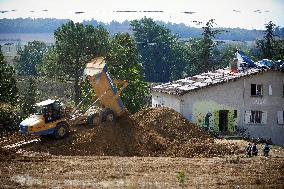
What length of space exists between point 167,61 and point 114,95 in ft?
230

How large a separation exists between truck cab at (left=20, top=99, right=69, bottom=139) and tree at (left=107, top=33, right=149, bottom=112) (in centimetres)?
2002

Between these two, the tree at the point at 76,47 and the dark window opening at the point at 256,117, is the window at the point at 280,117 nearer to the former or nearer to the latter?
the dark window opening at the point at 256,117

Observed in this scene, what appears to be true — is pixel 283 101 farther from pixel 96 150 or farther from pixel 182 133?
pixel 96 150

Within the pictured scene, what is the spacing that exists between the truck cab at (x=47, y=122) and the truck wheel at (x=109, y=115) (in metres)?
2.63

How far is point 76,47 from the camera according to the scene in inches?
1735

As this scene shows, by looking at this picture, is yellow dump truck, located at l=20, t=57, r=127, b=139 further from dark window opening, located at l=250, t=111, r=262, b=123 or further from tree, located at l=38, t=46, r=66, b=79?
tree, located at l=38, t=46, r=66, b=79

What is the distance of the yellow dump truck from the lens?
2034cm

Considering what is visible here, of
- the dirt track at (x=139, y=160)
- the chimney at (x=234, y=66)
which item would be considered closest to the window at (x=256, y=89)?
the chimney at (x=234, y=66)

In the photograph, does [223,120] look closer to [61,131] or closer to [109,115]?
[109,115]

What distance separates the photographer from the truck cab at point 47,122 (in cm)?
1998

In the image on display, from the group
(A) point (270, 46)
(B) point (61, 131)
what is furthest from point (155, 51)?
(B) point (61, 131)

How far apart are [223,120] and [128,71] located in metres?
16.1

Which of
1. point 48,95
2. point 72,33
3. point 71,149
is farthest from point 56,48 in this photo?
point 71,149

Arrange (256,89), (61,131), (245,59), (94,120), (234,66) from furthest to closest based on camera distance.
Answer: (234,66), (245,59), (256,89), (94,120), (61,131)
